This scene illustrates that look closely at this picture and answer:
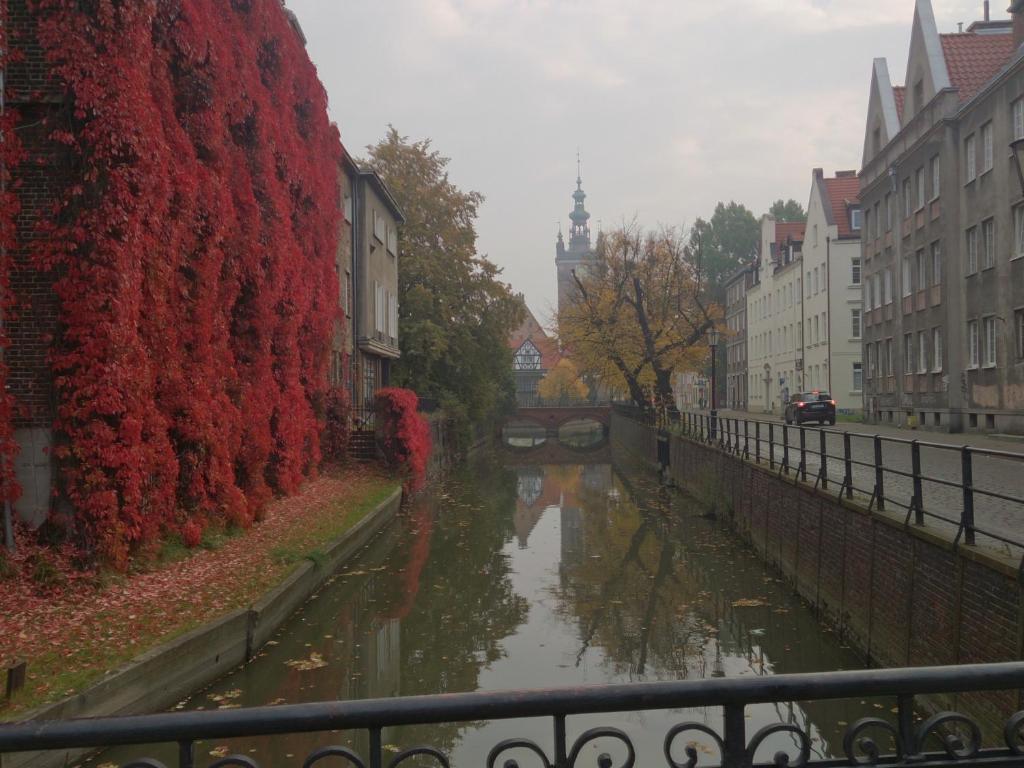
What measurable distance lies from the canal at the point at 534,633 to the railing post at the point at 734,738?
197 inches

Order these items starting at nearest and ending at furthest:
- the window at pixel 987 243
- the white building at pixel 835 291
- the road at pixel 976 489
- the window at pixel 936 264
→ 1. the road at pixel 976 489
2. the window at pixel 987 243
3. the window at pixel 936 264
4. the white building at pixel 835 291

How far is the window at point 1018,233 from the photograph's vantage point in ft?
78.9

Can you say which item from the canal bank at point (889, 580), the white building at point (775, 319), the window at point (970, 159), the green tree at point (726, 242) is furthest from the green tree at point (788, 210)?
the canal bank at point (889, 580)

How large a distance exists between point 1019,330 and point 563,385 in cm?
5557

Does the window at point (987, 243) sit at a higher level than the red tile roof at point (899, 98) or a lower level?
lower

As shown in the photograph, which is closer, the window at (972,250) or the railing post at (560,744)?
the railing post at (560,744)

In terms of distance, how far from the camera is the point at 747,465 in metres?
18.5

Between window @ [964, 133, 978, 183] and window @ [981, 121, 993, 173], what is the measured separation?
13.5 inches

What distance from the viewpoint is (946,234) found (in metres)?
29.2

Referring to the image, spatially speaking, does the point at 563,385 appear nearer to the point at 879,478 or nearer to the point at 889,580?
the point at 879,478

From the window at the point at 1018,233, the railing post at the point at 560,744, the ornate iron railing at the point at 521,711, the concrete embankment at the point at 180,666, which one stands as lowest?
the concrete embankment at the point at 180,666

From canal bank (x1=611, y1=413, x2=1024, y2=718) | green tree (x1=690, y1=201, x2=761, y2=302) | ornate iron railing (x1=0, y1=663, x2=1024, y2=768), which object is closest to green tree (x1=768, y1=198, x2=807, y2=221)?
green tree (x1=690, y1=201, x2=761, y2=302)

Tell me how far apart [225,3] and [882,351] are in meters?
30.3

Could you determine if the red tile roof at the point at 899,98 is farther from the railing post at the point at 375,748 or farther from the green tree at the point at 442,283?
the railing post at the point at 375,748
